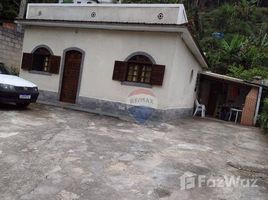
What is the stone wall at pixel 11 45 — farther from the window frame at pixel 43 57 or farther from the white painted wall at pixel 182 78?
the white painted wall at pixel 182 78

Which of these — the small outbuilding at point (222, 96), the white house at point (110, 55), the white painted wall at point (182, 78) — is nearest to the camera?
the white house at point (110, 55)

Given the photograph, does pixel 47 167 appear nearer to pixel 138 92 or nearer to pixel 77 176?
pixel 77 176

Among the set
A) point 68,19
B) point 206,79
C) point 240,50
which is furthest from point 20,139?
point 240,50

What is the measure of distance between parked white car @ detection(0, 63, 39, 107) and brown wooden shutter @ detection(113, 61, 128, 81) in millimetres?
2975

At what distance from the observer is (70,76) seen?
13648 mm

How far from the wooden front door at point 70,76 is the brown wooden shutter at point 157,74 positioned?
3315 mm

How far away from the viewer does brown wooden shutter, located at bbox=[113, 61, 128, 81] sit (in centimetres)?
1230

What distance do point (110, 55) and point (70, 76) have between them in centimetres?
207

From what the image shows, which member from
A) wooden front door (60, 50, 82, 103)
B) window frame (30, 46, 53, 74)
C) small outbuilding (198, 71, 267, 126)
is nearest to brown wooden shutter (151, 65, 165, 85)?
wooden front door (60, 50, 82, 103)

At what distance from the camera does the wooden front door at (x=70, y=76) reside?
13.5 metres

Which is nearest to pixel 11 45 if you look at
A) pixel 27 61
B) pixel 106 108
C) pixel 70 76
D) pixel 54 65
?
pixel 27 61

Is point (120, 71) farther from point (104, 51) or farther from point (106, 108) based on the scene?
point (106, 108)

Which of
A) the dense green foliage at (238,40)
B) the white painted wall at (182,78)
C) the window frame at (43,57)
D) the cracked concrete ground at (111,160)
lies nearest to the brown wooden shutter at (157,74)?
the white painted wall at (182,78)

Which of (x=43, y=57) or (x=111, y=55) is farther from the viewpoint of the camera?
(x=43, y=57)
